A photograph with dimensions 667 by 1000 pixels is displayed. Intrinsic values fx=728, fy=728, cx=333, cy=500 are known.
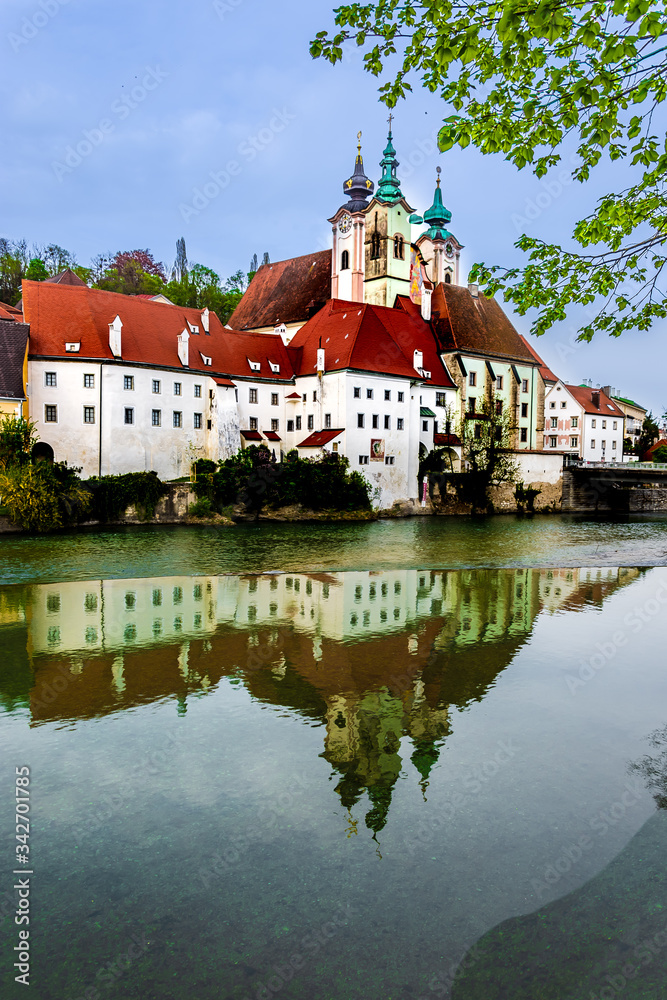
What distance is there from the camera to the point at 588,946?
15.9ft

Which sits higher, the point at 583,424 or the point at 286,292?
the point at 286,292

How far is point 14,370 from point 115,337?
6.76 m

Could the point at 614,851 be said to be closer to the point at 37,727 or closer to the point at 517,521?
the point at 37,727

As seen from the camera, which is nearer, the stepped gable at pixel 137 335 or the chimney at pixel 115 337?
the stepped gable at pixel 137 335

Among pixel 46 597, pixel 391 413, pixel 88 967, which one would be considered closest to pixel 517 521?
pixel 391 413

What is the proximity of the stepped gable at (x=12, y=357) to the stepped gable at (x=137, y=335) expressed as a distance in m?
1.28

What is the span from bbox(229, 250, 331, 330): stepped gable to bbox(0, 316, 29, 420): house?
26285 mm

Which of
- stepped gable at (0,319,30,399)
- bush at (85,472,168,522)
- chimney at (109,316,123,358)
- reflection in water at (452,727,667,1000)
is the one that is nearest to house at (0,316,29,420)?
stepped gable at (0,319,30,399)

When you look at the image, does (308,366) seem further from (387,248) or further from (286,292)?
(387,248)

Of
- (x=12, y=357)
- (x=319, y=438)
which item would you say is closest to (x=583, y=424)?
(x=319, y=438)

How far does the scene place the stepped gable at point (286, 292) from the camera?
63.1 meters

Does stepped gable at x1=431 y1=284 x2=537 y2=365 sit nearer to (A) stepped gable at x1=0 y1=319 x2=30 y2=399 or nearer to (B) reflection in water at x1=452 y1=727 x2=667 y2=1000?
(A) stepped gable at x1=0 y1=319 x2=30 y2=399

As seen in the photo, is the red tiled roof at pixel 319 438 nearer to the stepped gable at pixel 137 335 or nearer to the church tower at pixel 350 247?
the stepped gable at pixel 137 335

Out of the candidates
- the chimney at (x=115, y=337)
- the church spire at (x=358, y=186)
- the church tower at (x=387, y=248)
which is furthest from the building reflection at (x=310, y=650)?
the church spire at (x=358, y=186)
